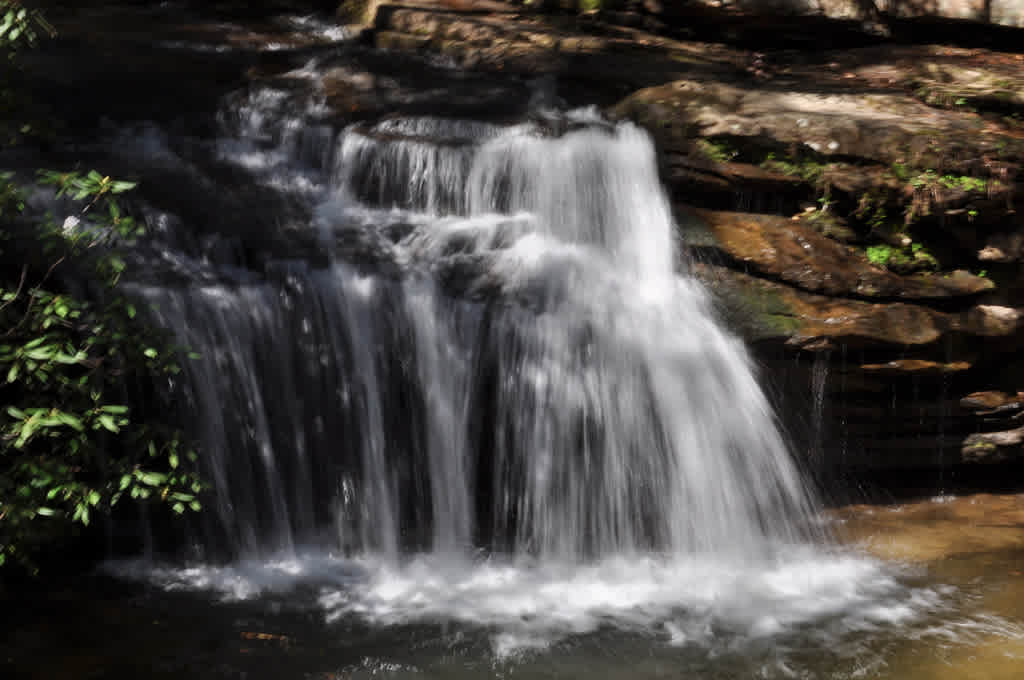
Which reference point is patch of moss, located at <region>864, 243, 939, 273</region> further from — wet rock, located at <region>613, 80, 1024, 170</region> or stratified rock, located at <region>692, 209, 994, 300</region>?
wet rock, located at <region>613, 80, 1024, 170</region>

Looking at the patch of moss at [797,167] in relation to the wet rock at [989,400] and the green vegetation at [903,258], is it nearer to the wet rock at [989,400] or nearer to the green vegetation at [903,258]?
the green vegetation at [903,258]

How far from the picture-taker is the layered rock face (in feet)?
18.4

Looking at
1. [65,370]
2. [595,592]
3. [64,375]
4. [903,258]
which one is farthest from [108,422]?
[903,258]

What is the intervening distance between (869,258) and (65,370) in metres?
4.58

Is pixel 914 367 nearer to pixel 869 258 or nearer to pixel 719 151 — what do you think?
pixel 869 258

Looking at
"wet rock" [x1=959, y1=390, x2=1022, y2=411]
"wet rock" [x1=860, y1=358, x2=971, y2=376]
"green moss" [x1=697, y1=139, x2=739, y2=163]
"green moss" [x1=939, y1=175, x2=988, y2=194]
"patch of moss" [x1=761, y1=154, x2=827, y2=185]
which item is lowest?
"wet rock" [x1=959, y1=390, x2=1022, y2=411]

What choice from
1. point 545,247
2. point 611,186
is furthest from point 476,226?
point 611,186

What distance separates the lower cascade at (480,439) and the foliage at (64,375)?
61 cm

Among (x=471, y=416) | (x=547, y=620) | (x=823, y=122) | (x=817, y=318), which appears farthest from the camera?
(x=823, y=122)

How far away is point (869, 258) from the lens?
5770mm

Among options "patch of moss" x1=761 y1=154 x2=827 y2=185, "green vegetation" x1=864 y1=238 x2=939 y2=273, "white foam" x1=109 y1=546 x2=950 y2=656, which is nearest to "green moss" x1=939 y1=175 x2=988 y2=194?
"green vegetation" x1=864 y1=238 x2=939 y2=273

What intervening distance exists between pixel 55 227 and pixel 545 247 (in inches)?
113

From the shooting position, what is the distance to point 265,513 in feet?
16.8

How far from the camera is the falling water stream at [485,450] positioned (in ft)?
15.6
